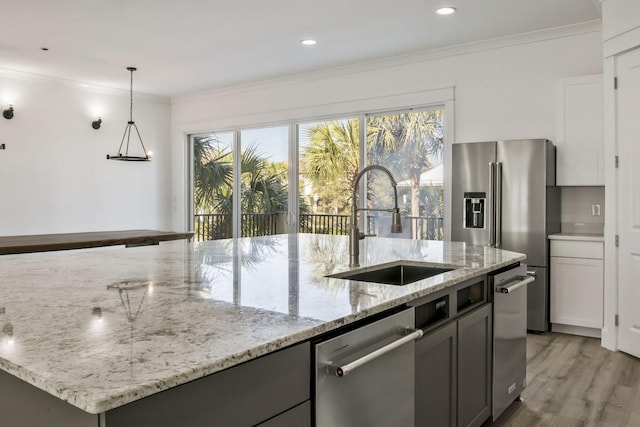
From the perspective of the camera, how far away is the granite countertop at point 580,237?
4.06 metres

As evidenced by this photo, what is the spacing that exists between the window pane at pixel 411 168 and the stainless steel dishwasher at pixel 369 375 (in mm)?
3728

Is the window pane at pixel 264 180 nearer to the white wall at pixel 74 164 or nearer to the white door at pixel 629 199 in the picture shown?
the white wall at pixel 74 164

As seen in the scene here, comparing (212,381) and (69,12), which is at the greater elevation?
(69,12)

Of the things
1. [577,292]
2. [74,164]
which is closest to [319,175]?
[577,292]

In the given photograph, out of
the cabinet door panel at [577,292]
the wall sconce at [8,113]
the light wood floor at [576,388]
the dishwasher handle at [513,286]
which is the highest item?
the wall sconce at [8,113]

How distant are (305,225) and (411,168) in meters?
1.64

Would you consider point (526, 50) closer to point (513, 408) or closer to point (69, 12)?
point (513, 408)

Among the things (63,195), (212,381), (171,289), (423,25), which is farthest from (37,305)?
(63,195)

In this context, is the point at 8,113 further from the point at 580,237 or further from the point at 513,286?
the point at 580,237

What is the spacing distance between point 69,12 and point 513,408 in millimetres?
4325

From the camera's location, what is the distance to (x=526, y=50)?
4.62 meters

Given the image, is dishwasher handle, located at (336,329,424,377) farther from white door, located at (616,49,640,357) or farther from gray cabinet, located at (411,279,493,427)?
white door, located at (616,49,640,357)

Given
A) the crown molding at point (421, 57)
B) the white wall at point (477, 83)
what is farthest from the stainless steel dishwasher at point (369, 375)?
the crown molding at point (421, 57)

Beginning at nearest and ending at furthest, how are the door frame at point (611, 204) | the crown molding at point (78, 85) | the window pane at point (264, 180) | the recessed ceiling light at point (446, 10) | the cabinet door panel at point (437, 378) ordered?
the cabinet door panel at point (437, 378) → the door frame at point (611, 204) → the recessed ceiling light at point (446, 10) → the crown molding at point (78, 85) → the window pane at point (264, 180)
